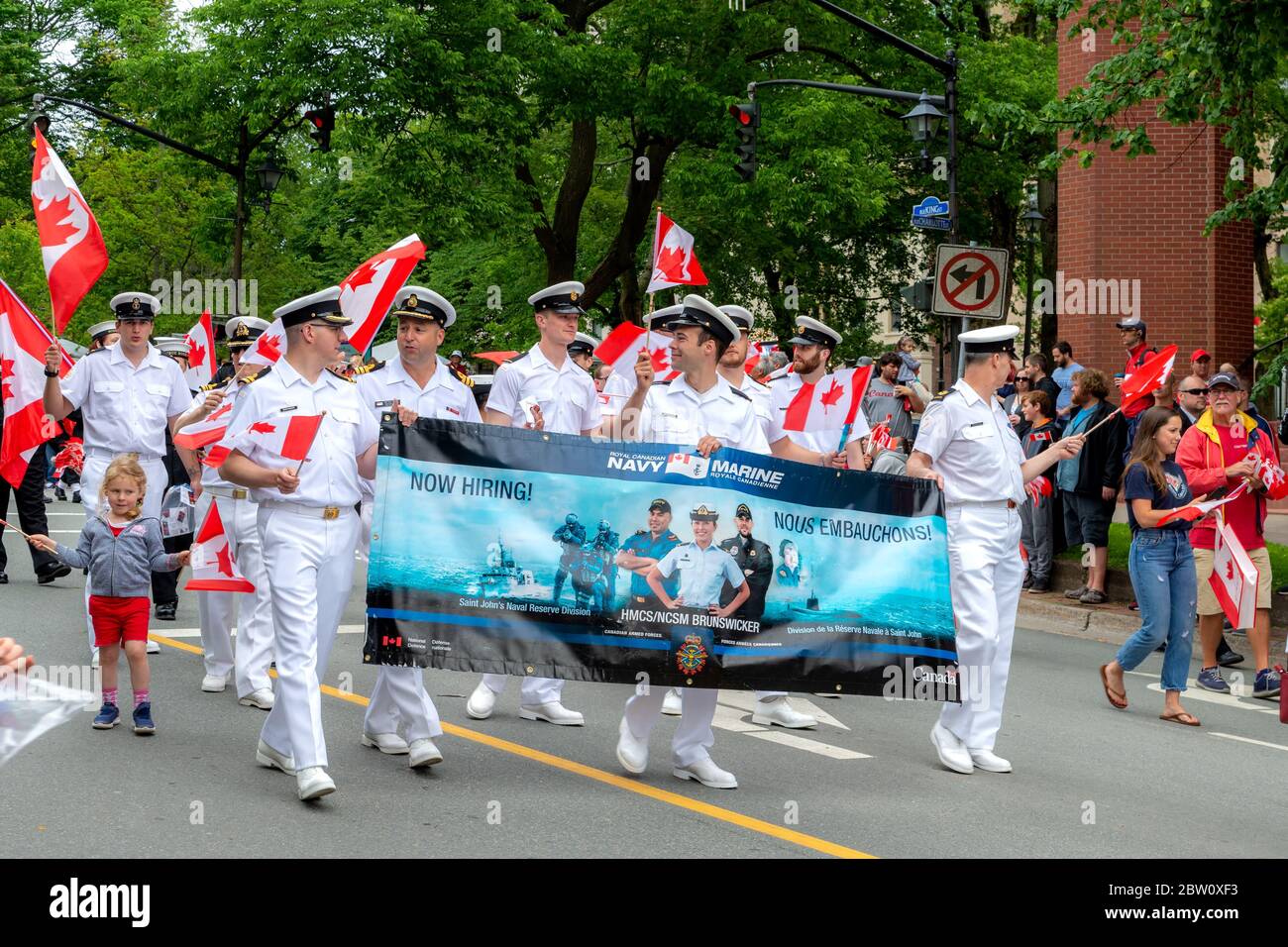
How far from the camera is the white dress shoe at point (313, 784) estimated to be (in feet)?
21.6

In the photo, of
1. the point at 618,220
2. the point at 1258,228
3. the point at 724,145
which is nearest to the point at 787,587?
the point at 1258,228

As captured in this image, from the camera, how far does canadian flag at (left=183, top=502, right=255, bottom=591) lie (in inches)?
348

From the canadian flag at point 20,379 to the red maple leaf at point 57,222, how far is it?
49cm

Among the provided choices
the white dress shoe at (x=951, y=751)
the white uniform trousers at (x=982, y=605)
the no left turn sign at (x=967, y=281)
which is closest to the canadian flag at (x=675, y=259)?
the no left turn sign at (x=967, y=281)

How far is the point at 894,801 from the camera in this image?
7.21 m

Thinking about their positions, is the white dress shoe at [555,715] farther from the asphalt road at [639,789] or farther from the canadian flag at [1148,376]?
the canadian flag at [1148,376]

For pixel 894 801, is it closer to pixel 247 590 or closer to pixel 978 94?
pixel 247 590

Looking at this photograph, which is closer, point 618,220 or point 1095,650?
point 1095,650

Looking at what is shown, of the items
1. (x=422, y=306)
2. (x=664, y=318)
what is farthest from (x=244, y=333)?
(x=664, y=318)

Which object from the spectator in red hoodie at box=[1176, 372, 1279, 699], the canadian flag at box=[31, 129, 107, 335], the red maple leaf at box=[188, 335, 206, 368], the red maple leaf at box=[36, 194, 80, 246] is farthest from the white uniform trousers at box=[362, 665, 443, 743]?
the red maple leaf at box=[188, 335, 206, 368]

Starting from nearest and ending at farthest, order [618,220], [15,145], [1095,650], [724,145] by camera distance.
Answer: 1. [1095,650]
2. [724,145]
3. [618,220]
4. [15,145]

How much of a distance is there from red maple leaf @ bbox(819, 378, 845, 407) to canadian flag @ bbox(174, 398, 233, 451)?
375 cm

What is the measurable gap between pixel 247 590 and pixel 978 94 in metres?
23.8

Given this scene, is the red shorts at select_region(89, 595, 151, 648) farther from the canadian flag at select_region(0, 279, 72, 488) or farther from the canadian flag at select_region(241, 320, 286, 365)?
the canadian flag at select_region(241, 320, 286, 365)
